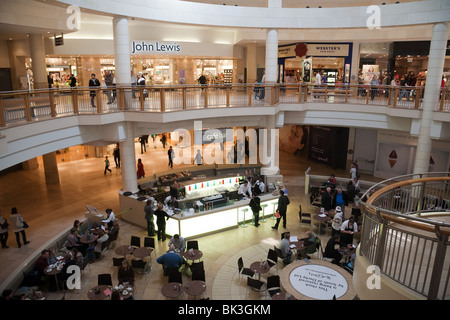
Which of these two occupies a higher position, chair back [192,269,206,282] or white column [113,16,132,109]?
white column [113,16,132,109]

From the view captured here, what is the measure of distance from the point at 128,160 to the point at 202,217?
13.7 feet

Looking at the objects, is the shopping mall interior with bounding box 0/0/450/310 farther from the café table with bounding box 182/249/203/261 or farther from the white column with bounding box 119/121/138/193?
the café table with bounding box 182/249/203/261

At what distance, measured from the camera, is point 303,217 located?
1491 centimetres

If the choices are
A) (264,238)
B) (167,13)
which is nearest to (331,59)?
(167,13)

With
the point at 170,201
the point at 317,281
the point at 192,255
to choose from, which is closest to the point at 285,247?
the point at 317,281

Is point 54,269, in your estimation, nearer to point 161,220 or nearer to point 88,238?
point 88,238

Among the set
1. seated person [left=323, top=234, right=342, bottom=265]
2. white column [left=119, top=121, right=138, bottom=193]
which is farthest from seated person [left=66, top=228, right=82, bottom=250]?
seated person [left=323, top=234, right=342, bottom=265]

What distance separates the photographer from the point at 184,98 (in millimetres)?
14031

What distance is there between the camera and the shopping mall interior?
977cm

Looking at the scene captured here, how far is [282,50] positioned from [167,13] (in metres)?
12.5

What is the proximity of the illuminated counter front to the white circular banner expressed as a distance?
4.67 meters

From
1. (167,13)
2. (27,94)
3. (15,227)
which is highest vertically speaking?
(167,13)

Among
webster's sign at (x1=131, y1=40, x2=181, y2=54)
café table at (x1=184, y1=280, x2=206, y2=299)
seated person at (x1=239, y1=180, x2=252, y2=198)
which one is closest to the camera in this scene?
café table at (x1=184, y1=280, x2=206, y2=299)

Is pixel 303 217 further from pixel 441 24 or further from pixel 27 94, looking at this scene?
pixel 27 94
